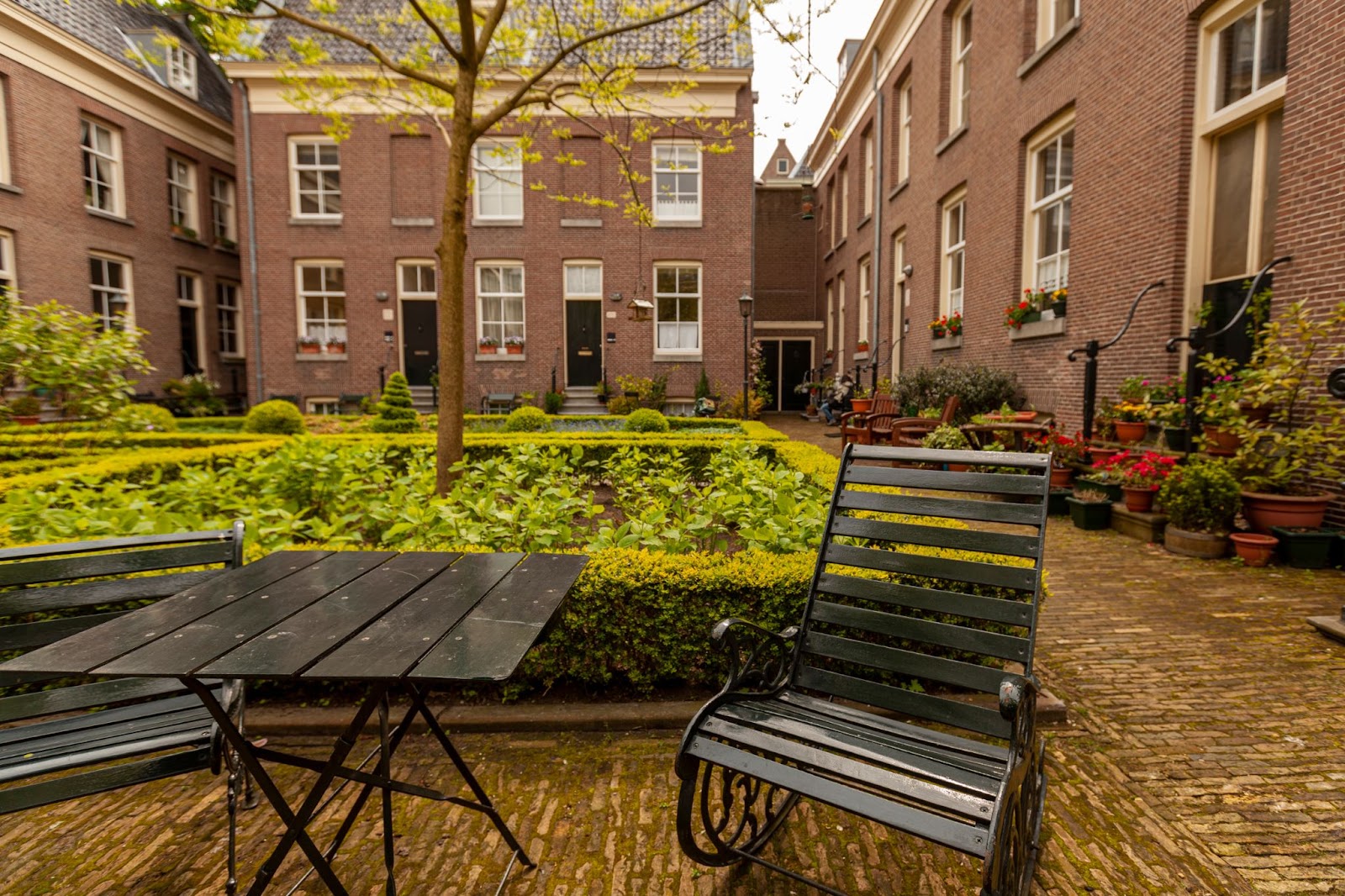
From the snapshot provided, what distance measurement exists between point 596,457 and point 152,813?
220 inches

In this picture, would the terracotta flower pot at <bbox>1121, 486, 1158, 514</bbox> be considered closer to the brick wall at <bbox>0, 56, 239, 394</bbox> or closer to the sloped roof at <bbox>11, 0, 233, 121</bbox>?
the brick wall at <bbox>0, 56, 239, 394</bbox>

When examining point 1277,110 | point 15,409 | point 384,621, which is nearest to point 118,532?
point 384,621

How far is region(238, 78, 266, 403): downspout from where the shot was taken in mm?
17016

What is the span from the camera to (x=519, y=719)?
2.79 metres

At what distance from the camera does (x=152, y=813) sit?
91.4 inches

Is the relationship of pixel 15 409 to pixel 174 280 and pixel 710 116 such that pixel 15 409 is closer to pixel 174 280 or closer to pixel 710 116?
pixel 174 280

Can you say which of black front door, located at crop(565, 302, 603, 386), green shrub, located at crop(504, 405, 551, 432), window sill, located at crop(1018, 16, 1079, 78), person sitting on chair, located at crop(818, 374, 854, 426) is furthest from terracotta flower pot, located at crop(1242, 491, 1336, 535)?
black front door, located at crop(565, 302, 603, 386)

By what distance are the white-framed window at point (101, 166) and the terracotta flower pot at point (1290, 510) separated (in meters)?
22.2

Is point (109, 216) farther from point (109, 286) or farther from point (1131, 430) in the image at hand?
point (1131, 430)

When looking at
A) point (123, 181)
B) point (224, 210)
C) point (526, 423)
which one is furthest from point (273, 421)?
point (224, 210)

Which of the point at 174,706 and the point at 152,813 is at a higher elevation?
the point at 174,706

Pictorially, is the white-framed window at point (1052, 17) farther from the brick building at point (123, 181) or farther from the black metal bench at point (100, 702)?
the brick building at point (123, 181)

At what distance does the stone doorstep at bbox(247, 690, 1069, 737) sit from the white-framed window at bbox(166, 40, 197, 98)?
72.0 ft

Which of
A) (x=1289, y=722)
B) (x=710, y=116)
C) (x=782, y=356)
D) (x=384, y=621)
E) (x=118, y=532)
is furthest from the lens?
(x=782, y=356)
